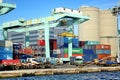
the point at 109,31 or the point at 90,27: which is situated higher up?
the point at 90,27

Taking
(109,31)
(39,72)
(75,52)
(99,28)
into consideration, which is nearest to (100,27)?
(99,28)

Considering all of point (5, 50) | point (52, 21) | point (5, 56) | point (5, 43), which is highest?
point (52, 21)

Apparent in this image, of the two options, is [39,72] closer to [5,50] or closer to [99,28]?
[5,50]

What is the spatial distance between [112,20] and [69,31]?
188 ft

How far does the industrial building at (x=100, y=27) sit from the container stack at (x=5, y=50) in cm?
5475

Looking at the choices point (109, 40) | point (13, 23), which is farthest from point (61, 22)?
point (109, 40)

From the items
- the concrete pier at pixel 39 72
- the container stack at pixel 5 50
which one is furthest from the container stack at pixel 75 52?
the concrete pier at pixel 39 72

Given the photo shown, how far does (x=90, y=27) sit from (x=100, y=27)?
8.36 m

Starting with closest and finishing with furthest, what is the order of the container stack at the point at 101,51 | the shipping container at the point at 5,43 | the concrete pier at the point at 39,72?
the concrete pier at the point at 39,72 < the shipping container at the point at 5,43 < the container stack at the point at 101,51

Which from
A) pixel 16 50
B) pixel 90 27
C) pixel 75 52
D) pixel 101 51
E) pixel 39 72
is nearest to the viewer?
pixel 39 72

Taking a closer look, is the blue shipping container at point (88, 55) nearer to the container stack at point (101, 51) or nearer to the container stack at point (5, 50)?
the container stack at point (101, 51)

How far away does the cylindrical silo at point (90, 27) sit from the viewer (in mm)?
127438

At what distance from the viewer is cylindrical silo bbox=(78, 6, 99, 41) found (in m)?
127

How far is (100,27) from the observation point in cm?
13438
